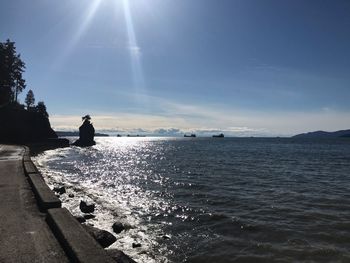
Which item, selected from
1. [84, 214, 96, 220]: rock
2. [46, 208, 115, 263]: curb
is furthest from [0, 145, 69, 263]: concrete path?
[84, 214, 96, 220]: rock

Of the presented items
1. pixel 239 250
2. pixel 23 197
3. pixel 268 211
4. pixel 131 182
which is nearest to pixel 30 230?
pixel 23 197

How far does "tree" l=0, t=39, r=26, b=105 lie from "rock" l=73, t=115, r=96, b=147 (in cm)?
2746

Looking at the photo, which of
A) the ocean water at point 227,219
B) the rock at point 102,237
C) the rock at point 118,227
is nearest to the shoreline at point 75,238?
the rock at point 102,237

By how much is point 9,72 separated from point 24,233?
89.7 metres

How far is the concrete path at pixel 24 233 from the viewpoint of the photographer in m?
8.19

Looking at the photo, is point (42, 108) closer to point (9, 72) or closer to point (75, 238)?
point (9, 72)

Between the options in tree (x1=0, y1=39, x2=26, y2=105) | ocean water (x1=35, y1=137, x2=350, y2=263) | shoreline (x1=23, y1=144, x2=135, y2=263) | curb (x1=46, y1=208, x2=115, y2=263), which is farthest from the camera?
tree (x1=0, y1=39, x2=26, y2=105)

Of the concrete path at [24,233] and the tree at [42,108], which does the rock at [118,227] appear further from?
the tree at [42,108]

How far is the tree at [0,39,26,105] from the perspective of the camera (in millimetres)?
86338

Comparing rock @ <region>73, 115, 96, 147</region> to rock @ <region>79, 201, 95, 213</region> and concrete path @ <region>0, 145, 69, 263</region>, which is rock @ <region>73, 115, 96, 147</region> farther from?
concrete path @ <region>0, 145, 69, 263</region>

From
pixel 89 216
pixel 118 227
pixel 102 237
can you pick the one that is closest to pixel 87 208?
pixel 89 216

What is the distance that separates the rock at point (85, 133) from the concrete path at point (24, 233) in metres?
111

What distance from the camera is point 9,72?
90.0 metres

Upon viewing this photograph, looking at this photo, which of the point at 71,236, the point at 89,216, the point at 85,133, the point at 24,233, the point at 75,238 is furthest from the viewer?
the point at 85,133
